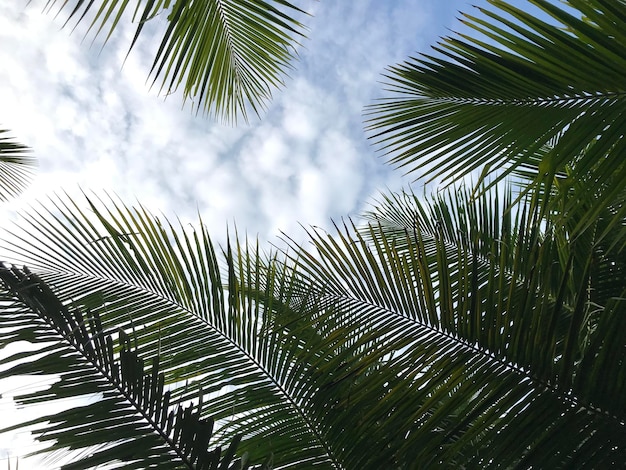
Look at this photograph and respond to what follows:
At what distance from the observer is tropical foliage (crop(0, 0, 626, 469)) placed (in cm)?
114

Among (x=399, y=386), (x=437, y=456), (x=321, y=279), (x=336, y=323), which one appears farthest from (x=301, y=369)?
(x=437, y=456)

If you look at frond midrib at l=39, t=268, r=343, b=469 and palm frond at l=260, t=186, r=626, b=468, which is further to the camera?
frond midrib at l=39, t=268, r=343, b=469

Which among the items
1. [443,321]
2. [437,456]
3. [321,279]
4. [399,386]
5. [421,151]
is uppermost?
[421,151]

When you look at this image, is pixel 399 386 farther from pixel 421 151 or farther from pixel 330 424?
pixel 421 151

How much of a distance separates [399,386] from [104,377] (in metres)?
0.71

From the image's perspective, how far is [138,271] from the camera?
190 centimetres

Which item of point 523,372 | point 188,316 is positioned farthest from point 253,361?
point 523,372

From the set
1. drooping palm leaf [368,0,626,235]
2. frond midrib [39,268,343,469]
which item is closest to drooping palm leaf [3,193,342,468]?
frond midrib [39,268,343,469]

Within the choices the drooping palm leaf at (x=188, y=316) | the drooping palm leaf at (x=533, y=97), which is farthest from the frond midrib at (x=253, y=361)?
the drooping palm leaf at (x=533, y=97)

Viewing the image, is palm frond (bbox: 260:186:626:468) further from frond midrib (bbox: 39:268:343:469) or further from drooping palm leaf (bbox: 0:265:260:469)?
drooping palm leaf (bbox: 0:265:260:469)

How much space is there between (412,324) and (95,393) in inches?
32.4

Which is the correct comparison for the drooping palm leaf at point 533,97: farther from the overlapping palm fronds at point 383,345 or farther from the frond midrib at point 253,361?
the frond midrib at point 253,361

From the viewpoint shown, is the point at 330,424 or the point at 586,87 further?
the point at 330,424

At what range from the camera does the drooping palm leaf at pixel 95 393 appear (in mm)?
1189
